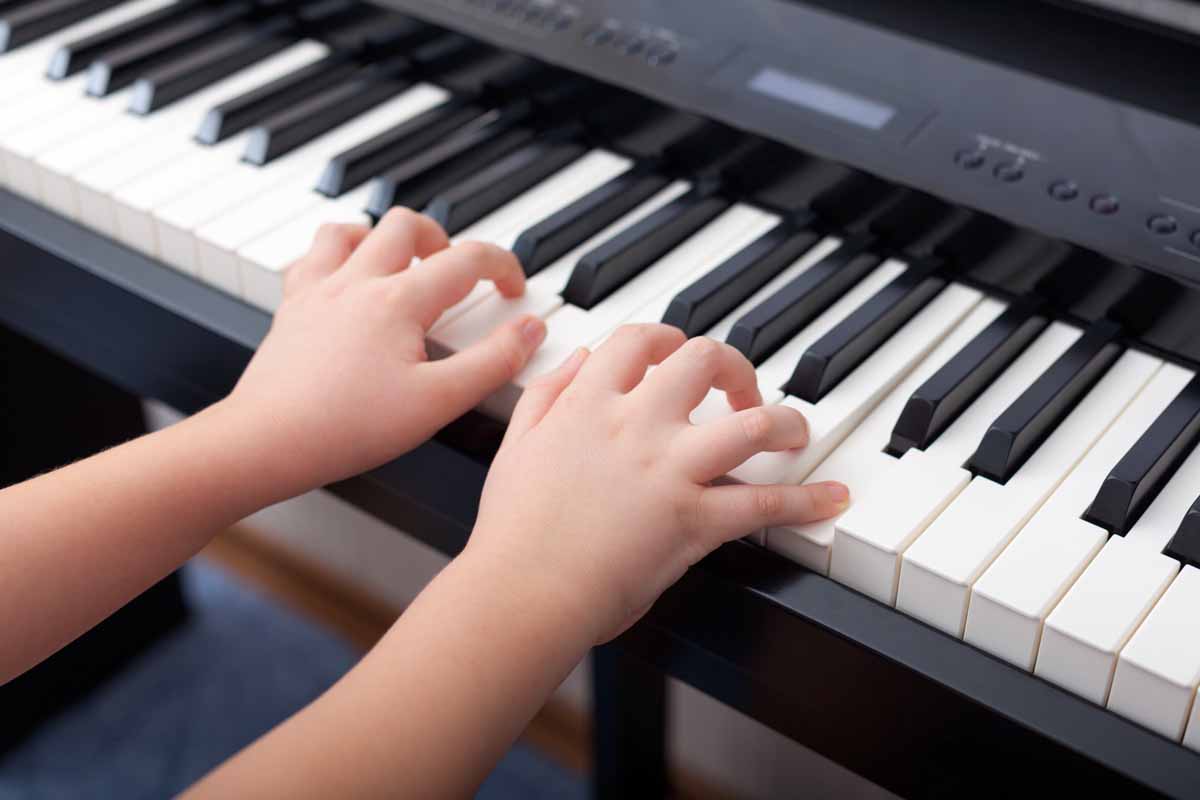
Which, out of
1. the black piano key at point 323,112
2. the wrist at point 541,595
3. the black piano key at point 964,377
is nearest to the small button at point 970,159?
the black piano key at point 964,377

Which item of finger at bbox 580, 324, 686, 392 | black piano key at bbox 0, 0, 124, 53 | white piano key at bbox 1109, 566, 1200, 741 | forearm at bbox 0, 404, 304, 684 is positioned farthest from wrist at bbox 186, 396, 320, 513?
black piano key at bbox 0, 0, 124, 53

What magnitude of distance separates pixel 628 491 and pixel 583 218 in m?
0.35

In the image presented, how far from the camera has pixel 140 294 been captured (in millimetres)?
1099

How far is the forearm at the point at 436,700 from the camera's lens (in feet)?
2.38

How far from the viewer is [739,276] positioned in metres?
1.03

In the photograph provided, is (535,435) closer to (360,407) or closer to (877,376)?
(360,407)

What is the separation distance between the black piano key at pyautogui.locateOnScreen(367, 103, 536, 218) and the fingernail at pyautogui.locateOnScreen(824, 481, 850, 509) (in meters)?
0.48

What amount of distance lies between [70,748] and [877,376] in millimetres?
1390

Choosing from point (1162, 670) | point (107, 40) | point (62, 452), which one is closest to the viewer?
point (1162, 670)

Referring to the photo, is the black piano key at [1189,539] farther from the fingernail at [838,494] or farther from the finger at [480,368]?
the finger at [480,368]

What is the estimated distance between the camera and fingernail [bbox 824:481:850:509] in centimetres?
83

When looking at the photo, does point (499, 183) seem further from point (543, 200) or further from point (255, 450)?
point (255, 450)

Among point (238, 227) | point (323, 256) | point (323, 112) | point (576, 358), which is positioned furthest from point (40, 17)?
point (576, 358)

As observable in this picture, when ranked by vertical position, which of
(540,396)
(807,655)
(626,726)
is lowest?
(626,726)
